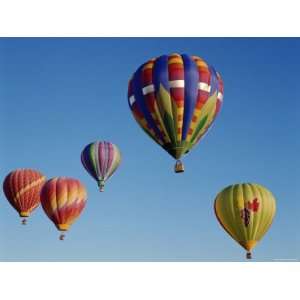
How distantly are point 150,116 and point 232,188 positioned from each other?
4.97 metres

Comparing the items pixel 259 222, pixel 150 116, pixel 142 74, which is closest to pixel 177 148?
pixel 150 116

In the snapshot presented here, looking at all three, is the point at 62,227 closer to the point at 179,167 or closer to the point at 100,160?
the point at 100,160

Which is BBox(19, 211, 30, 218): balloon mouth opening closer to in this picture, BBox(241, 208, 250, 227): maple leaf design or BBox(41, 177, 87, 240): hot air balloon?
BBox(41, 177, 87, 240): hot air balloon

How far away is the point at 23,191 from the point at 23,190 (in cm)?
7

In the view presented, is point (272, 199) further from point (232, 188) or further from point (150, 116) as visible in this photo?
point (150, 116)

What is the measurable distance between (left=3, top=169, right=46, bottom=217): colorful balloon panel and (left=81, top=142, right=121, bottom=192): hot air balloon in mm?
2611

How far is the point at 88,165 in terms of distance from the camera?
3222 centimetres

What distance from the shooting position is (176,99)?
73.6 ft

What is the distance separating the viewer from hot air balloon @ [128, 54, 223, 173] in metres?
22.5

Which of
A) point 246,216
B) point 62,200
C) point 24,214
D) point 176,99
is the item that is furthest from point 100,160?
point 176,99

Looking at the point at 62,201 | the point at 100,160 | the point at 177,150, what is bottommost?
the point at 62,201

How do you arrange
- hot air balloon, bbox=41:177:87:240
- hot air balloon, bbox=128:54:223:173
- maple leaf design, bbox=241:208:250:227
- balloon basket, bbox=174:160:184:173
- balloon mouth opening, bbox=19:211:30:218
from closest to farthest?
balloon basket, bbox=174:160:184:173, hot air balloon, bbox=128:54:223:173, maple leaf design, bbox=241:208:250:227, hot air balloon, bbox=41:177:87:240, balloon mouth opening, bbox=19:211:30:218

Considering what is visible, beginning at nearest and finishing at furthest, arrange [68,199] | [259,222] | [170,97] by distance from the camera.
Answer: [170,97]
[259,222]
[68,199]

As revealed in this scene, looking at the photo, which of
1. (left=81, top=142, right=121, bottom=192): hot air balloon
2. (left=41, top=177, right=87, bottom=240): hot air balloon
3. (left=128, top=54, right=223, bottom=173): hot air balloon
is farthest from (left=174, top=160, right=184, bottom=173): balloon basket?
(left=81, top=142, right=121, bottom=192): hot air balloon
